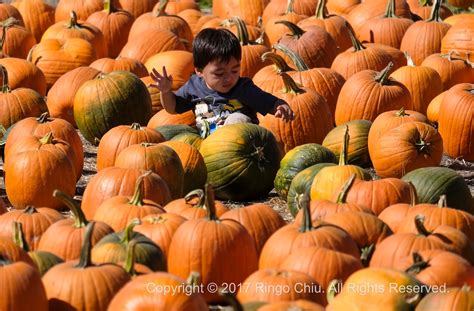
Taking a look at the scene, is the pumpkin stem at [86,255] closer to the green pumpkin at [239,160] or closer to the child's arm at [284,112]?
the green pumpkin at [239,160]

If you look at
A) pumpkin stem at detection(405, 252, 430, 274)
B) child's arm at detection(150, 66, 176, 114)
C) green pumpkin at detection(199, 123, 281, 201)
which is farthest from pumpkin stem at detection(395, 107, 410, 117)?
pumpkin stem at detection(405, 252, 430, 274)

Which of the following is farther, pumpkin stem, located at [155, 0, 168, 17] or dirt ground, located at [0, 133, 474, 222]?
pumpkin stem, located at [155, 0, 168, 17]

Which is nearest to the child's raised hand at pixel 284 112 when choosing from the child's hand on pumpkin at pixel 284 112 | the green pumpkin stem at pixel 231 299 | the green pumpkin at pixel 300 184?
the child's hand on pumpkin at pixel 284 112

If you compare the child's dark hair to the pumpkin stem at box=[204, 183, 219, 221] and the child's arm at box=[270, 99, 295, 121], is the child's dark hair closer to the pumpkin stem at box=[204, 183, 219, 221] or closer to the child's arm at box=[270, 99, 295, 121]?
the child's arm at box=[270, 99, 295, 121]

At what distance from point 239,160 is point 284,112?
1.61ft

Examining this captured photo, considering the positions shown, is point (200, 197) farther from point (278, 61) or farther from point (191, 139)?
point (278, 61)

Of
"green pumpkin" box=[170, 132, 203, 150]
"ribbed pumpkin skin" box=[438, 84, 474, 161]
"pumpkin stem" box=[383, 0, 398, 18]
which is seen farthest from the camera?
"pumpkin stem" box=[383, 0, 398, 18]

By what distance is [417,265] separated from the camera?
13.9 feet

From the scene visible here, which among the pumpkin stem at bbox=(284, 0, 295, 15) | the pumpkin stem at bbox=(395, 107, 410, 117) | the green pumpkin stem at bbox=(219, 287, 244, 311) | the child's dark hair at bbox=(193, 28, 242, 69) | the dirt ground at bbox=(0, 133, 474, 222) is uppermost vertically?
the green pumpkin stem at bbox=(219, 287, 244, 311)

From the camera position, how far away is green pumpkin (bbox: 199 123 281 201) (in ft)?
22.1

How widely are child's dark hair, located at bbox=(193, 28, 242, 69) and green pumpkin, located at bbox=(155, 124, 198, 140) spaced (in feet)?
1.41

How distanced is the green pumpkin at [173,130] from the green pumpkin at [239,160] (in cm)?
52

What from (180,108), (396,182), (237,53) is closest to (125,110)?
(180,108)

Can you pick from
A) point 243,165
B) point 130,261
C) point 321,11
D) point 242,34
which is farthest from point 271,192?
point 321,11
